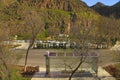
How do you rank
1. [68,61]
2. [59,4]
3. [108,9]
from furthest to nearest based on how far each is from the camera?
[108,9]
[59,4]
[68,61]

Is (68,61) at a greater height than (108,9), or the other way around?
(108,9)

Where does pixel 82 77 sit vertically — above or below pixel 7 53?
below

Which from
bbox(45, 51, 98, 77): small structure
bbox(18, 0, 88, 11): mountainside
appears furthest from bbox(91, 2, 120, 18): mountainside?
bbox(45, 51, 98, 77): small structure

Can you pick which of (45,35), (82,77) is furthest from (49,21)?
(82,77)

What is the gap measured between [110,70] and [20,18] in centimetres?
3858

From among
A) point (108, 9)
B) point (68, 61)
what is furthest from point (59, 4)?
point (68, 61)

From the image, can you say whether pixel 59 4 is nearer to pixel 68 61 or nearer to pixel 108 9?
pixel 108 9

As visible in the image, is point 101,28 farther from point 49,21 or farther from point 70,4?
point 70,4

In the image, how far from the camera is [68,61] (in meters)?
26.5

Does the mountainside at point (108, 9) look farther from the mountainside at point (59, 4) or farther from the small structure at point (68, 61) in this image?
the small structure at point (68, 61)

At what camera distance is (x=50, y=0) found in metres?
113

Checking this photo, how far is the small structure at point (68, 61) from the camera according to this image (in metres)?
26.5

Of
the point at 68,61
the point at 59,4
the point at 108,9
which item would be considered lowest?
the point at 68,61

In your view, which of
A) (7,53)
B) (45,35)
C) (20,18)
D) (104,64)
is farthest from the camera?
(45,35)
